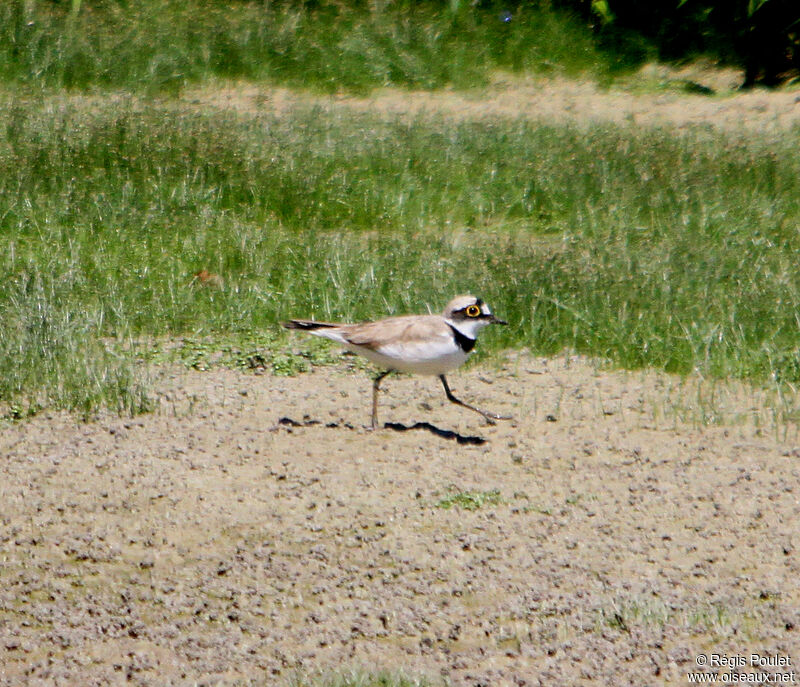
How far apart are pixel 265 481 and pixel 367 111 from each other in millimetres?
10640

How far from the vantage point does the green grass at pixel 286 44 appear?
16.2 metres

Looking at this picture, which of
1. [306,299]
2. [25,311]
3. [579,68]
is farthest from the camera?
[579,68]

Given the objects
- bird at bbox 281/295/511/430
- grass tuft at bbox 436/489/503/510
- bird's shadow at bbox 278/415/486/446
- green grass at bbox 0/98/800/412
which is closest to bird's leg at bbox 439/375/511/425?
bird at bbox 281/295/511/430

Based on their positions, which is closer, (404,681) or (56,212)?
(404,681)

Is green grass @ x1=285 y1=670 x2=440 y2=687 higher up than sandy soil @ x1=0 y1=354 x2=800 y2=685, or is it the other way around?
green grass @ x1=285 y1=670 x2=440 y2=687

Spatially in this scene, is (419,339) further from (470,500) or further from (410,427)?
(470,500)

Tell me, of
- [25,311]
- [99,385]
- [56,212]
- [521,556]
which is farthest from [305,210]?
[521,556]

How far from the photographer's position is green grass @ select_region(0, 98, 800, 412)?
7.69 m

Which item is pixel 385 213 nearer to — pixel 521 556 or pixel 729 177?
pixel 729 177

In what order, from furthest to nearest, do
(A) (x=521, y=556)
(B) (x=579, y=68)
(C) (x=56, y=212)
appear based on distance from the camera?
1. (B) (x=579, y=68)
2. (C) (x=56, y=212)
3. (A) (x=521, y=556)

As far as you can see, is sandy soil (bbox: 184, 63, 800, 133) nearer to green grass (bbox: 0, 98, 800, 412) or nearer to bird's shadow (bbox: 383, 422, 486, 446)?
green grass (bbox: 0, 98, 800, 412)

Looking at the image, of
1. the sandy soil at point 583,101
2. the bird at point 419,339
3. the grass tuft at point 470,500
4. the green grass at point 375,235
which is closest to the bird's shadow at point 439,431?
the bird at point 419,339

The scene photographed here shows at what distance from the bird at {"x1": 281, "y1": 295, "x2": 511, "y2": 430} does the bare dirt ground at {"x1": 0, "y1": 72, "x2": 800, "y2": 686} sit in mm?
354

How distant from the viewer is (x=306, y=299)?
27.7 ft
